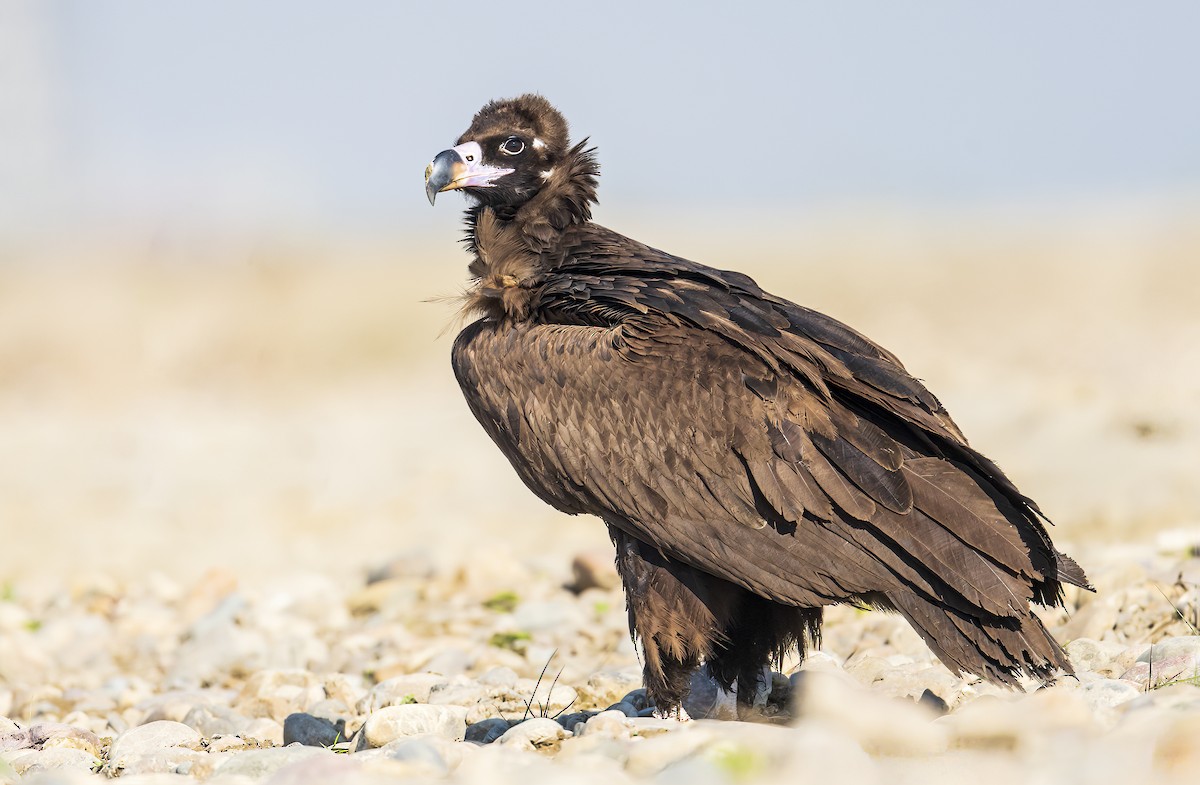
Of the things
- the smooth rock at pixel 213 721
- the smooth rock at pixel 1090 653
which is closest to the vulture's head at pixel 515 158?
the smooth rock at pixel 213 721

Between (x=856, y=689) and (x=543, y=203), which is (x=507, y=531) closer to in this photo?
(x=543, y=203)

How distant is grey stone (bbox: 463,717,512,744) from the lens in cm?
587

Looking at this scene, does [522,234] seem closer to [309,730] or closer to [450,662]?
[309,730]

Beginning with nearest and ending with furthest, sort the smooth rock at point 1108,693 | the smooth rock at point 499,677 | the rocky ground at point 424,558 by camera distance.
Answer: the rocky ground at point 424,558, the smooth rock at point 1108,693, the smooth rock at point 499,677

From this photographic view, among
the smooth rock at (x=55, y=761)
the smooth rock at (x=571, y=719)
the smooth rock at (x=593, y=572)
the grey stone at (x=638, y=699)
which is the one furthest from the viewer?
the smooth rock at (x=593, y=572)

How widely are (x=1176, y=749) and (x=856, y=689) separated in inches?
41.0

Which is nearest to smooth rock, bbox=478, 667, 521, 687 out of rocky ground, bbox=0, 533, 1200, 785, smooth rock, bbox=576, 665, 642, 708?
rocky ground, bbox=0, 533, 1200, 785

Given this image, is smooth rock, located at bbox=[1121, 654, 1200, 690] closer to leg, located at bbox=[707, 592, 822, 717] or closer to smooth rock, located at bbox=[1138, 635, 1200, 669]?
smooth rock, located at bbox=[1138, 635, 1200, 669]

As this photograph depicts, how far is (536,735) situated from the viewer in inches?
200

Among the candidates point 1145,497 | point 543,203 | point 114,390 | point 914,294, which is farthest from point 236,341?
point 543,203

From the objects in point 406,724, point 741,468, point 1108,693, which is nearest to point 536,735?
point 406,724

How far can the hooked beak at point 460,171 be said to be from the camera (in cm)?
685

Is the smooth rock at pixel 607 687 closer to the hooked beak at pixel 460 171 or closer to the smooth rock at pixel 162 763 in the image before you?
the smooth rock at pixel 162 763

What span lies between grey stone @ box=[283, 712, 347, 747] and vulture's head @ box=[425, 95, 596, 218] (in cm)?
257
